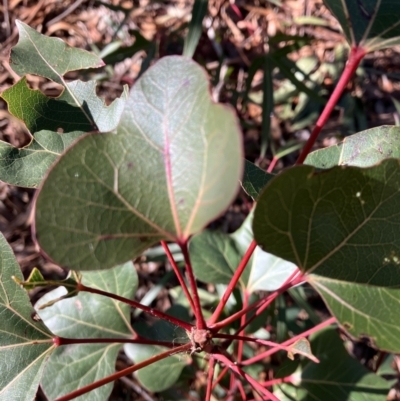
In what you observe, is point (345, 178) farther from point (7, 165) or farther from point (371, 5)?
point (7, 165)

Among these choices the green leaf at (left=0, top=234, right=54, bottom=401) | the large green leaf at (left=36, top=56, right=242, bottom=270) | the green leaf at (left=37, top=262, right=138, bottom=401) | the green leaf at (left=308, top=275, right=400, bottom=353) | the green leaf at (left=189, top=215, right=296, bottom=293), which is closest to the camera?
the large green leaf at (left=36, top=56, right=242, bottom=270)

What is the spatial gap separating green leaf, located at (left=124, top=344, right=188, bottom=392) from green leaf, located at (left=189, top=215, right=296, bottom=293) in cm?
20

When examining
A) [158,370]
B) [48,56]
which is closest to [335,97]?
[48,56]

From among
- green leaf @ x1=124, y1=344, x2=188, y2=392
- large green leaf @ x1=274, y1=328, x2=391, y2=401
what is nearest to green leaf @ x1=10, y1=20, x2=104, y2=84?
green leaf @ x1=124, y1=344, x2=188, y2=392

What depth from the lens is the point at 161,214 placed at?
461 millimetres

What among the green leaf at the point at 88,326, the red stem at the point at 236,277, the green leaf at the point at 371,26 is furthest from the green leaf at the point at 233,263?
Answer: the green leaf at the point at 371,26

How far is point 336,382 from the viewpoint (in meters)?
0.93

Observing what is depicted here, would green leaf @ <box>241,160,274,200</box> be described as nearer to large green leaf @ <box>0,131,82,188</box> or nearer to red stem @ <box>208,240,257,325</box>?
red stem @ <box>208,240,257,325</box>

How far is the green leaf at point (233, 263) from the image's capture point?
942 millimetres

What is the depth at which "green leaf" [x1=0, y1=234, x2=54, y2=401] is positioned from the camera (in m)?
0.64

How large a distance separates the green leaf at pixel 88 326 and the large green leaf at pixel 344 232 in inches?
16.9

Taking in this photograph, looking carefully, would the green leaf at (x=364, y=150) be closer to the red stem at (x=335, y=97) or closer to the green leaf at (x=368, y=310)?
the red stem at (x=335, y=97)

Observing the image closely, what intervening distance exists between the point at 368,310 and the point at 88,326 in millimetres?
543

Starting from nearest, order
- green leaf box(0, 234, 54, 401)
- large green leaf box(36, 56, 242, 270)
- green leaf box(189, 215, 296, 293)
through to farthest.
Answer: large green leaf box(36, 56, 242, 270) → green leaf box(0, 234, 54, 401) → green leaf box(189, 215, 296, 293)
